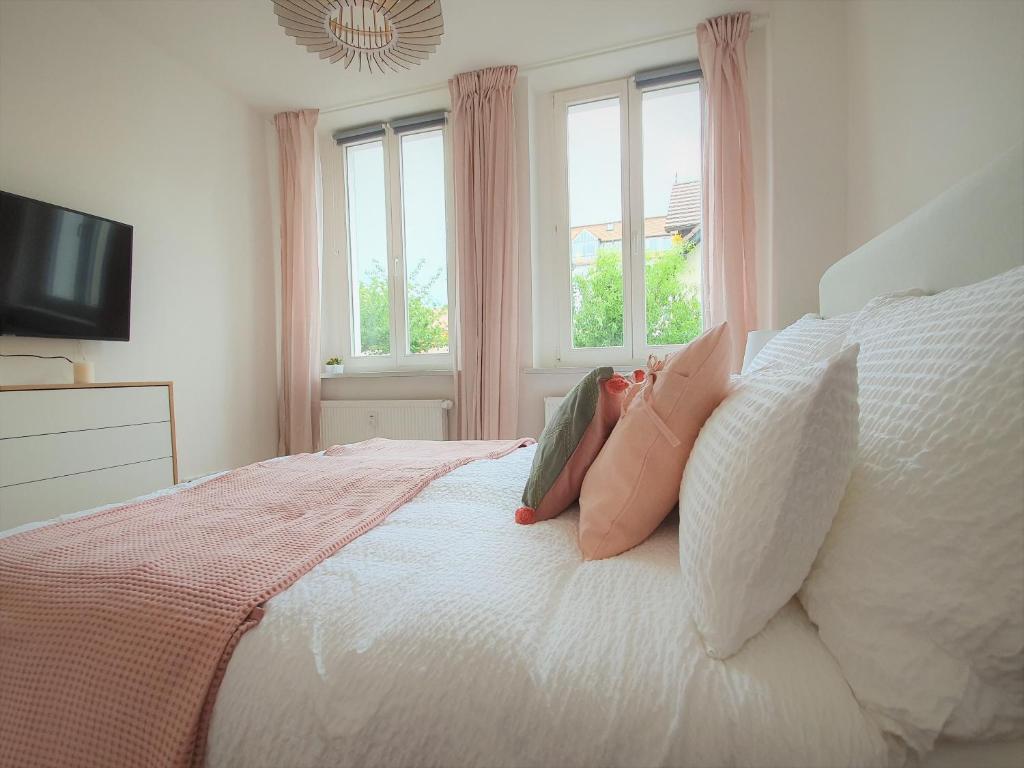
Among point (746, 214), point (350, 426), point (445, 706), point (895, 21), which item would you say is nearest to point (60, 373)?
point (350, 426)

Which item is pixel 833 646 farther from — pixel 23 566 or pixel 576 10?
pixel 576 10

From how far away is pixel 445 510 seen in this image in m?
1.06

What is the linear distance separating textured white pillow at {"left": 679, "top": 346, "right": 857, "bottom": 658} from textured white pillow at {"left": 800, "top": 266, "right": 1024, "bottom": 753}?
43 millimetres

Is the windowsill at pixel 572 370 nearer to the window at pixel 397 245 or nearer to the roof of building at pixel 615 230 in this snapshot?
the window at pixel 397 245

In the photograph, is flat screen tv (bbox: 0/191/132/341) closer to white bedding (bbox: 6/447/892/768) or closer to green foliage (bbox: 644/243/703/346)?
white bedding (bbox: 6/447/892/768)

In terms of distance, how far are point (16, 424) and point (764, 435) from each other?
275 cm

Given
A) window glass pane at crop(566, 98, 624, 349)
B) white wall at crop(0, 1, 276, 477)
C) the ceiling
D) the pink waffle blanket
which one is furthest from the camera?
window glass pane at crop(566, 98, 624, 349)

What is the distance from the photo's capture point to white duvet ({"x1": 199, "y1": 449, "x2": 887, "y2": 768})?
1.54ft

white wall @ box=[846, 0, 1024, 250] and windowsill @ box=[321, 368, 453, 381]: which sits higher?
white wall @ box=[846, 0, 1024, 250]

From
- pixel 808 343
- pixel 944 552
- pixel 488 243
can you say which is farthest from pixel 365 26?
pixel 944 552

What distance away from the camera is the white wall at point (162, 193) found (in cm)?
237

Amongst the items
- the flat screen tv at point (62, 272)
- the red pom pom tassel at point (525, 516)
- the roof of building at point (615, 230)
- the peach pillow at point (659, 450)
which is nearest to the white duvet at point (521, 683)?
the peach pillow at point (659, 450)

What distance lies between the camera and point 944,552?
45 cm

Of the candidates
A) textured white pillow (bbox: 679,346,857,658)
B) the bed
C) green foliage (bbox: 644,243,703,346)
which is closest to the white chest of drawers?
Answer: the bed
